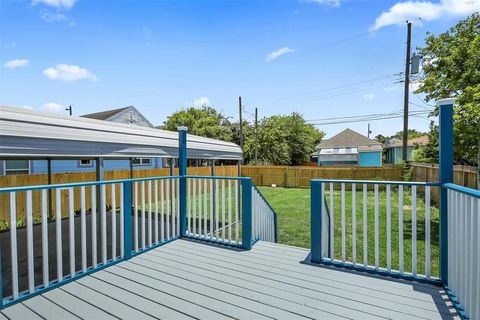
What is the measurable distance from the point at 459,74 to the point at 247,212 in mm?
6449

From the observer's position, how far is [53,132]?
359cm

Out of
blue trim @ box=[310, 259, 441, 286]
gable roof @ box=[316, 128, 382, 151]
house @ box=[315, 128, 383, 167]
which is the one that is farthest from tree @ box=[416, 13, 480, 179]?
gable roof @ box=[316, 128, 382, 151]

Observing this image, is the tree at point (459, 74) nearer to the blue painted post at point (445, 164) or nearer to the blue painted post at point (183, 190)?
the blue painted post at point (445, 164)

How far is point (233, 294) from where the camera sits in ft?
7.88

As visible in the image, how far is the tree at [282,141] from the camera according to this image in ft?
80.6

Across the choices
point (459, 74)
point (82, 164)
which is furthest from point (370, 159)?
point (82, 164)

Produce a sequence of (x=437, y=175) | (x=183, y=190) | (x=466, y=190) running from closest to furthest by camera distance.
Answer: (x=466, y=190)
(x=183, y=190)
(x=437, y=175)

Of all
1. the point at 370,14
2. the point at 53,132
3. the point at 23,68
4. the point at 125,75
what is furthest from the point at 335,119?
the point at 53,132

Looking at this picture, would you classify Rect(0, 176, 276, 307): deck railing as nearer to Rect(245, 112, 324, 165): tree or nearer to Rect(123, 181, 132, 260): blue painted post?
Rect(123, 181, 132, 260): blue painted post

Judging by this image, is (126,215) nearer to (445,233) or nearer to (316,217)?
(316,217)

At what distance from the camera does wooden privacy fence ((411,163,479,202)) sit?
8117 millimetres

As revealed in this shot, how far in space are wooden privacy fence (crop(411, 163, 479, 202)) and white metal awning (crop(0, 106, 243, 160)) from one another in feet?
28.1

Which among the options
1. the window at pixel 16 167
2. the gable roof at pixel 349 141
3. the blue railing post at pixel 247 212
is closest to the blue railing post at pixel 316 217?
the blue railing post at pixel 247 212

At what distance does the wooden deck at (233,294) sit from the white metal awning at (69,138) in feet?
5.70
